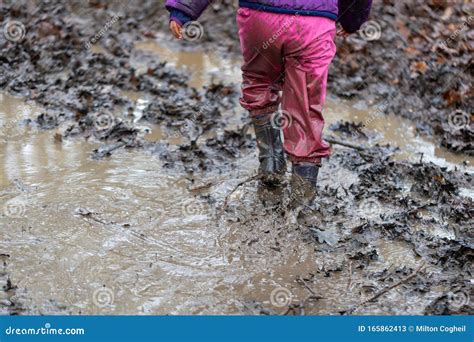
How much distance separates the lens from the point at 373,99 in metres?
7.66

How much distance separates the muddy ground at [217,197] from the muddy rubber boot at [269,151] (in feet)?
0.45

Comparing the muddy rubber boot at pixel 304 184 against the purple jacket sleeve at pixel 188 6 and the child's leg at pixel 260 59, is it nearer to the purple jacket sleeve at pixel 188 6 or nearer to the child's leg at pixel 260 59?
the child's leg at pixel 260 59

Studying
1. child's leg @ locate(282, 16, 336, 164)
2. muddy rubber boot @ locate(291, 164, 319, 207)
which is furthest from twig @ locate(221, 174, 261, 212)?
child's leg @ locate(282, 16, 336, 164)

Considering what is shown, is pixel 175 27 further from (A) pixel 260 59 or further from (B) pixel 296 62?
(B) pixel 296 62

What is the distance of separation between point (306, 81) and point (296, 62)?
16cm

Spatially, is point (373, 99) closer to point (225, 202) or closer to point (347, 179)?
point (347, 179)

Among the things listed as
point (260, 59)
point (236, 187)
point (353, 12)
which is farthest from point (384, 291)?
point (353, 12)

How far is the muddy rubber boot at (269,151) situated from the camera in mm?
5324

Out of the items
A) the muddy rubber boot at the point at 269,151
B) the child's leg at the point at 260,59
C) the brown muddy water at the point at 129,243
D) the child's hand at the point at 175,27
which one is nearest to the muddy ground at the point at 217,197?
the brown muddy water at the point at 129,243

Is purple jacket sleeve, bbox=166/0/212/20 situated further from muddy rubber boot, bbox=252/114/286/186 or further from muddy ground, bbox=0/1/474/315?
muddy ground, bbox=0/1/474/315

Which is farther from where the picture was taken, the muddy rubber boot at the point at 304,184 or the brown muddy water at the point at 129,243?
the muddy rubber boot at the point at 304,184

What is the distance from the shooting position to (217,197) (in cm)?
525

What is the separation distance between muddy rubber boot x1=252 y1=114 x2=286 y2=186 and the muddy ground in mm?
136

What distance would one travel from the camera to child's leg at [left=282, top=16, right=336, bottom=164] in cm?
461
